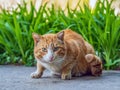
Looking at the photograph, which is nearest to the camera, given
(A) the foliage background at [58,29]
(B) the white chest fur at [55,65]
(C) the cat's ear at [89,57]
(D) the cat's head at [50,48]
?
(D) the cat's head at [50,48]

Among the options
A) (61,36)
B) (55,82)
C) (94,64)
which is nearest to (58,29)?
(94,64)

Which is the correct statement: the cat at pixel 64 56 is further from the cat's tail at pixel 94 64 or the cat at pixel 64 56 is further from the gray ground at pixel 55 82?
the gray ground at pixel 55 82

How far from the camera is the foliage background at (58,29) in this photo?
717cm

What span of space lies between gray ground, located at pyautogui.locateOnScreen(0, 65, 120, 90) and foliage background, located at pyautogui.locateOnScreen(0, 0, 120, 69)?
30.4 inches

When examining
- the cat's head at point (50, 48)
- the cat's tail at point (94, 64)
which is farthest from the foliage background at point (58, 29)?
the cat's head at point (50, 48)

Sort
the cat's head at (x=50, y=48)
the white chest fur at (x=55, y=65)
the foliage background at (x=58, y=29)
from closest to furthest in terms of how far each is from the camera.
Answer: the cat's head at (x=50, y=48) < the white chest fur at (x=55, y=65) < the foliage background at (x=58, y=29)

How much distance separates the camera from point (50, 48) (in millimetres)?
5484

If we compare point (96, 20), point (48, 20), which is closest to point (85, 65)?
point (96, 20)

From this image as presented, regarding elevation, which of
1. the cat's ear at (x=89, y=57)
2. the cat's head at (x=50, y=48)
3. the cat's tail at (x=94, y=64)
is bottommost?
the cat's tail at (x=94, y=64)

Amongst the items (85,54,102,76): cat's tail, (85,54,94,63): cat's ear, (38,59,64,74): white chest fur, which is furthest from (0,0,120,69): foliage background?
(38,59,64,74): white chest fur

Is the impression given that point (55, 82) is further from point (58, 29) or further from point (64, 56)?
point (58, 29)

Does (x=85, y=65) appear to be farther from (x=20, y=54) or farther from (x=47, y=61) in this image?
(x=20, y=54)

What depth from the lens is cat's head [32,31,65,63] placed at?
546 centimetres

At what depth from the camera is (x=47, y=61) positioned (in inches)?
216
